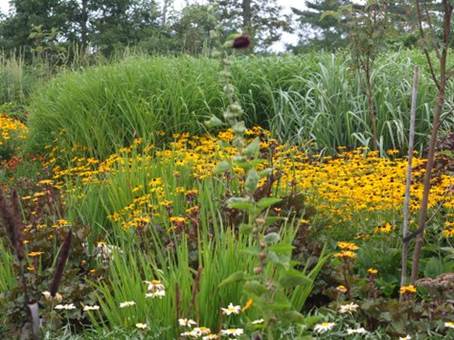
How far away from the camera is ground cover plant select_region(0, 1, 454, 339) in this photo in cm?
234

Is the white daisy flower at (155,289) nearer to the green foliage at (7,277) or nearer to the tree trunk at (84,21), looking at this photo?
the green foliage at (7,277)

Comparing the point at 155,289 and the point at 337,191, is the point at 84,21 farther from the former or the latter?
the point at 155,289

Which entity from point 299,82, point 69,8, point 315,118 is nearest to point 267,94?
point 299,82

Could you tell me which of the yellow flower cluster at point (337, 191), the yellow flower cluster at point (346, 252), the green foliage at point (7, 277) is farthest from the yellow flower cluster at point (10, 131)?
the yellow flower cluster at point (346, 252)

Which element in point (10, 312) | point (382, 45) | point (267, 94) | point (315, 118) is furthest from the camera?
point (267, 94)

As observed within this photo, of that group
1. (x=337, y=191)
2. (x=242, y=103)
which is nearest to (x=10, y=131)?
(x=242, y=103)

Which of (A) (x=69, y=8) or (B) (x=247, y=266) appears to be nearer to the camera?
(B) (x=247, y=266)

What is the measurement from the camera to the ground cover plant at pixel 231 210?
2.34 meters

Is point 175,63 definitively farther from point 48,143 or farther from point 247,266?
point 247,266

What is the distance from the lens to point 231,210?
13.0 ft

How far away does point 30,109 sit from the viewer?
30.6 feet

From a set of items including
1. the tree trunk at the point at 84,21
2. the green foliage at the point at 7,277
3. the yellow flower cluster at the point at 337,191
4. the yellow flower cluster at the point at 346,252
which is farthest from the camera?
the tree trunk at the point at 84,21

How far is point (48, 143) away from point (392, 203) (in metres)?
5.18

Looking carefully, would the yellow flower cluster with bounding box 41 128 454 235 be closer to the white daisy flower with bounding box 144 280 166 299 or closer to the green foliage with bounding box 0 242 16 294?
the green foliage with bounding box 0 242 16 294
